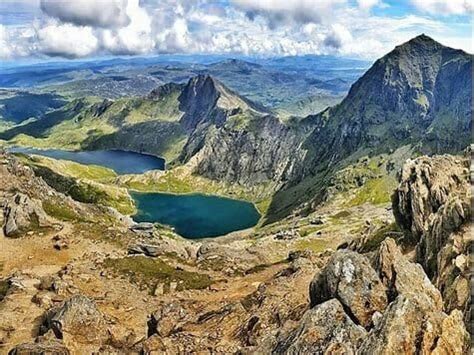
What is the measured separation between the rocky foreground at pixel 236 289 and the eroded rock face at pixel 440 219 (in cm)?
18

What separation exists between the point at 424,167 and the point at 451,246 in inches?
1477

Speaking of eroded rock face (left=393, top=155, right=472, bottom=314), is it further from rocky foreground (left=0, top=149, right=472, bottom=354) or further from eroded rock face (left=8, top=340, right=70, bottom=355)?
eroded rock face (left=8, top=340, right=70, bottom=355)

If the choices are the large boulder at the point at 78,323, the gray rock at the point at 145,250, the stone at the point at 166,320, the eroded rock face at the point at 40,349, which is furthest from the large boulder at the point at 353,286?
→ the gray rock at the point at 145,250

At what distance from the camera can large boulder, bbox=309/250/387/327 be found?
3366 cm

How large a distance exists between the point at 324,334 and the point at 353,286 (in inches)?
250

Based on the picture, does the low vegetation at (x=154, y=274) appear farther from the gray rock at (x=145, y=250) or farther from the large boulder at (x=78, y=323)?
the large boulder at (x=78, y=323)

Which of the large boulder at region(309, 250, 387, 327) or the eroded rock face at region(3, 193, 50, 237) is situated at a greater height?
the large boulder at region(309, 250, 387, 327)

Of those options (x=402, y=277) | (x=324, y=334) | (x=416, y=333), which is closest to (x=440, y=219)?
(x=402, y=277)

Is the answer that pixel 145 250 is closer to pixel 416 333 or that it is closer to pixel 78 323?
pixel 78 323

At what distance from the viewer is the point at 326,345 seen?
92.0 ft

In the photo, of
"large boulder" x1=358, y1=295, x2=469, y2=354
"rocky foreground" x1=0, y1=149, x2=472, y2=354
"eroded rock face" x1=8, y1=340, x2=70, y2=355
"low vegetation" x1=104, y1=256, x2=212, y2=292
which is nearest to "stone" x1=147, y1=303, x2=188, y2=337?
"rocky foreground" x1=0, y1=149, x2=472, y2=354

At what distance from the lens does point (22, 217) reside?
87.4 metres

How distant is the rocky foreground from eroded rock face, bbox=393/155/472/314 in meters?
0.18

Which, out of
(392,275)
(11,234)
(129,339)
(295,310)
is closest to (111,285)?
(129,339)
